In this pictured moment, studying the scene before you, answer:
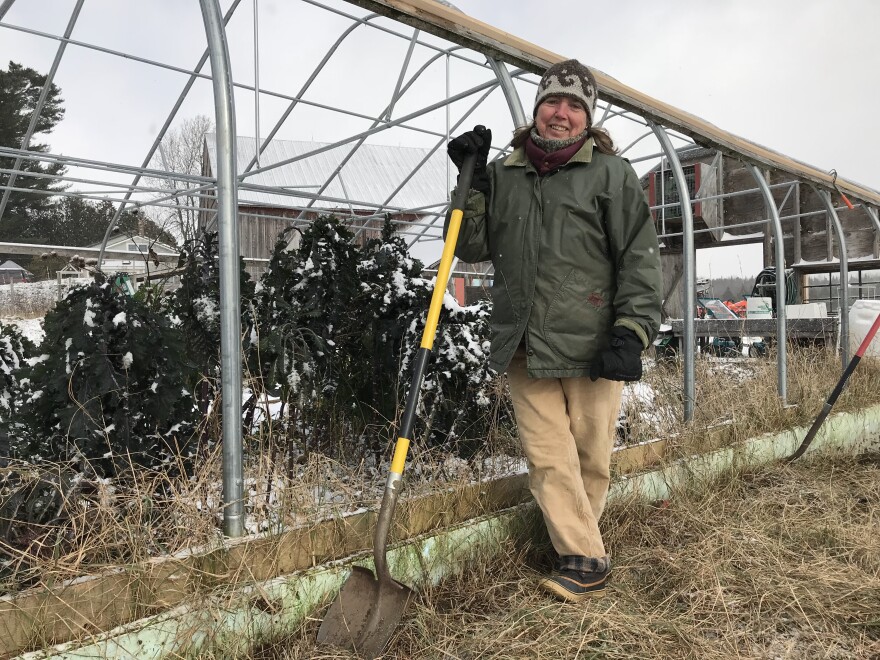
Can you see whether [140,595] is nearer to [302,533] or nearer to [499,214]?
[302,533]

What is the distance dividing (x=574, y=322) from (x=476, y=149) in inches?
26.3

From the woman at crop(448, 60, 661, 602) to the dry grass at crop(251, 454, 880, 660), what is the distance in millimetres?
185

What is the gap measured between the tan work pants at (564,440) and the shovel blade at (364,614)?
603 millimetres

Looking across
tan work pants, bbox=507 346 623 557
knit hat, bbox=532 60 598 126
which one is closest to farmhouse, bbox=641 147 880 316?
knit hat, bbox=532 60 598 126

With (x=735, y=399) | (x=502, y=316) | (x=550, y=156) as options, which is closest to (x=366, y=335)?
(x=502, y=316)

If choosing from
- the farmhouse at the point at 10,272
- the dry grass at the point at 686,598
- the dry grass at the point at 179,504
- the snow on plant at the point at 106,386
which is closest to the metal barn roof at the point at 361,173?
the dry grass at the point at 179,504

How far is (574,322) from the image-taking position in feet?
7.24

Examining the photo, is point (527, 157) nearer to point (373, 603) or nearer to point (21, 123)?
point (373, 603)

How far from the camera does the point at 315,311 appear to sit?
2873 mm

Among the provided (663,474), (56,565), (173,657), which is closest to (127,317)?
(56,565)

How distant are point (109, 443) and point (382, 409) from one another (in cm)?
131

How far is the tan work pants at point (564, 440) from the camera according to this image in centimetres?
227

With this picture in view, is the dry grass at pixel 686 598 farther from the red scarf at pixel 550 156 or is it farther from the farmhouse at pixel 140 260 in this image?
the farmhouse at pixel 140 260

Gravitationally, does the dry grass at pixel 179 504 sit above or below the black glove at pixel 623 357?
below
